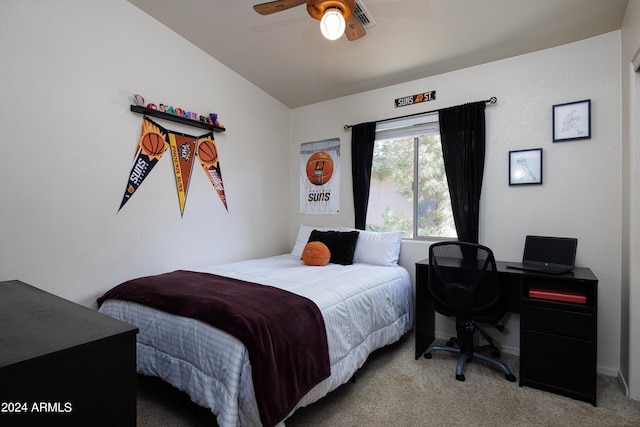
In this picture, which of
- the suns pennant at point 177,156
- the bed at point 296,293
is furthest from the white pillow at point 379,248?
the suns pennant at point 177,156

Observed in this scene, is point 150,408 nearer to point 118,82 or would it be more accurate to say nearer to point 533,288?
point 118,82

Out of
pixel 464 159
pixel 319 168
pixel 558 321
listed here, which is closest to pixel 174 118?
pixel 319 168

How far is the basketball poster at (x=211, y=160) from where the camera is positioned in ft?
10.1

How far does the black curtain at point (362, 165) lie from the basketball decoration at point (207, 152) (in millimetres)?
1464

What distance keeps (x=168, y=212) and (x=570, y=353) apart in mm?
3145

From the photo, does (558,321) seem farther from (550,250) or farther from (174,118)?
(174,118)

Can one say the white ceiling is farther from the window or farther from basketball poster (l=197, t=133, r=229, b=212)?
basketball poster (l=197, t=133, r=229, b=212)

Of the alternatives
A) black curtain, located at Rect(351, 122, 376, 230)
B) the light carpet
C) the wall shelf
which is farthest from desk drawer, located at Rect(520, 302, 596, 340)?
the wall shelf

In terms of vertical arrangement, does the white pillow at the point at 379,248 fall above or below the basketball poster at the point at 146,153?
below

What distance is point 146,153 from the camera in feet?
8.68

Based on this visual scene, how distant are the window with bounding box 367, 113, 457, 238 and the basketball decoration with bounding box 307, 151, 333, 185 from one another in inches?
21.5

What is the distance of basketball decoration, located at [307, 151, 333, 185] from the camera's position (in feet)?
12.5

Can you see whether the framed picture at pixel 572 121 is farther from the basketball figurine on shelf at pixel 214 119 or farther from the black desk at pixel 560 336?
the basketball figurine on shelf at pixel 214 119

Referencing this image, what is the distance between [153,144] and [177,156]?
22 cm
